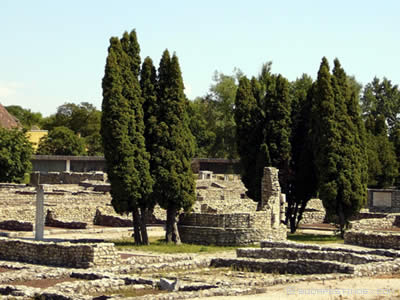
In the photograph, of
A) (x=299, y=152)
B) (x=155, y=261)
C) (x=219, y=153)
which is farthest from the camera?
(x=219, y=153)

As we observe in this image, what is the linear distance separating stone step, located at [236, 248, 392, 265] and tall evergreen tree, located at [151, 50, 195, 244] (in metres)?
5.65

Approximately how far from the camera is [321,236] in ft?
130

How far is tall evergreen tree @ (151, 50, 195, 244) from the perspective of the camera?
3309 centimetres

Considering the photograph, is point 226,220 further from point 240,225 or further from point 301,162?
point 301,162

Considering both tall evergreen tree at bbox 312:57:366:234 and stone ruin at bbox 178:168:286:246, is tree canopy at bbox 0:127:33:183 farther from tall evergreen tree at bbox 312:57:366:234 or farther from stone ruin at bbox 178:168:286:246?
tall evergreen tree at bbox 312:57:366:234

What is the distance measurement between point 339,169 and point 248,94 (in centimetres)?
697

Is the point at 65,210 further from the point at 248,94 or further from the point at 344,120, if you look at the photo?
the point at 344,120

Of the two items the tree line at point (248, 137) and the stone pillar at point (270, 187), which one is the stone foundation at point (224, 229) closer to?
the tree line at point (248, 137)

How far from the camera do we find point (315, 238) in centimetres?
3825

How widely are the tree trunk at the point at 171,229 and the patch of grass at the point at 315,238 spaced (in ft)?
18.7

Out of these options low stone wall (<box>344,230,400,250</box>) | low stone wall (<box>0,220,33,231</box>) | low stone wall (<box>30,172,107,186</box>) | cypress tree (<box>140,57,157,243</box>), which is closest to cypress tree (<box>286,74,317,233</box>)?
low stone wall (<box>344,230,400,250</box>)

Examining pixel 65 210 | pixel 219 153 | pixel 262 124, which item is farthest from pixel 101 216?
pixel 219 153

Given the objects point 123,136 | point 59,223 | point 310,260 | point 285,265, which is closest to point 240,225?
point 123,136

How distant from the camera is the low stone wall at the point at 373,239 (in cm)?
3234
